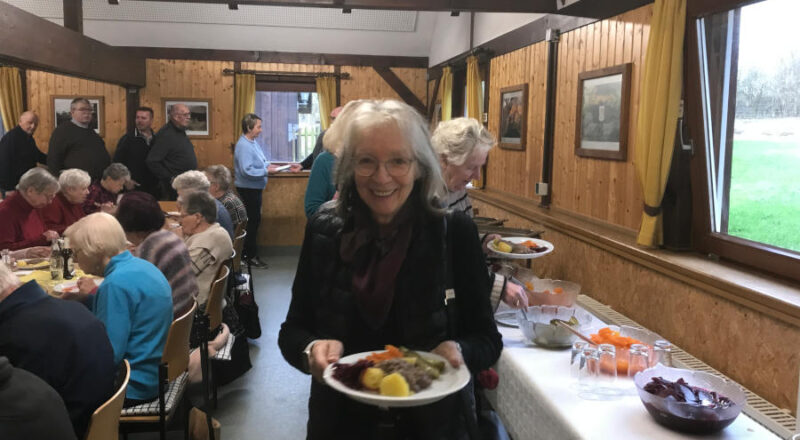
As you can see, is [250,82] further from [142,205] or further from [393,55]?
[142,205]

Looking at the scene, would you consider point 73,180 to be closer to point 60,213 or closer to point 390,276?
point 60,213

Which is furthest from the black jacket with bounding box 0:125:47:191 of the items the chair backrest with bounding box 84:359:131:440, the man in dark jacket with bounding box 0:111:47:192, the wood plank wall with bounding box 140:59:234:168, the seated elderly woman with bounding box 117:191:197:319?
the chair backrest with bounding box 84:359:131:440

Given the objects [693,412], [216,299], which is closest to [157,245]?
[216,299]

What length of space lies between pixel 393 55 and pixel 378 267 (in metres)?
8.51

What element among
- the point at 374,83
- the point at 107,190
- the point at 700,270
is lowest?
the point at 700,270

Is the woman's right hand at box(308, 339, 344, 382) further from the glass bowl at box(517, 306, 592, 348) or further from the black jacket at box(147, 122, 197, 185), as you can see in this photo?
the black jacket at box(147, 122, 197, 185)

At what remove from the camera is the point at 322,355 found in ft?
4.46

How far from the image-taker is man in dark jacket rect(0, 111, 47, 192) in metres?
7.01

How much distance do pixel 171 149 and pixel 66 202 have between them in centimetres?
249

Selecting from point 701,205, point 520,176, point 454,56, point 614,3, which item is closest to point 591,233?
point 701,205

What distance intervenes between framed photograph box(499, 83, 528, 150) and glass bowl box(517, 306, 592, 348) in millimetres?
3253

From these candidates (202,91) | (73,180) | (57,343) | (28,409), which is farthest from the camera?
(202,91)

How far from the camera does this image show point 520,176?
5.78m

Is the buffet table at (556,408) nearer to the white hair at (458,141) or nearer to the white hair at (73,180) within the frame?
the white hair at (458,141)
